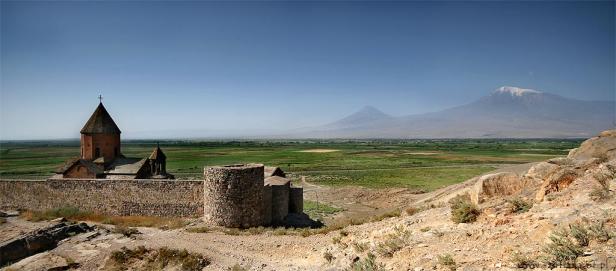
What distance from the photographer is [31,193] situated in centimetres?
2011

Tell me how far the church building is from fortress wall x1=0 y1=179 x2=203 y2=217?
221cm

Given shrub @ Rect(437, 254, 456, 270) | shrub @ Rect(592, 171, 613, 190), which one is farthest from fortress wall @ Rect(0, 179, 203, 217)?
shrub @ Rect(592, 171, 613, 190)

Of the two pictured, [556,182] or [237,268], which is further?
[237,268]

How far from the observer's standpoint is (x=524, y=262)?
510cm

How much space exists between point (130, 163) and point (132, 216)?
5.92 meters

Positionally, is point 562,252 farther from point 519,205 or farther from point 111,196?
point 111,196

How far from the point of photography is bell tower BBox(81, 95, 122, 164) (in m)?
23.5

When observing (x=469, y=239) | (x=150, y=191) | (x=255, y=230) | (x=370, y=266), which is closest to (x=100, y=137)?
(x=150, y=191)

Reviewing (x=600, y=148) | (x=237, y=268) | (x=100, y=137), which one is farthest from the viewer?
(x=100, y=137)

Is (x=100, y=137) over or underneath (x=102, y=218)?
over

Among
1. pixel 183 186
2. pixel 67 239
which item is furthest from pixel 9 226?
pixel 183 186

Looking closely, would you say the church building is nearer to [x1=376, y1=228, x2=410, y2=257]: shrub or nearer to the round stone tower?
the round stone tower

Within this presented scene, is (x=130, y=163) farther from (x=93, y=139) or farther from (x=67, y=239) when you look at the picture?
(x=67, y=239)

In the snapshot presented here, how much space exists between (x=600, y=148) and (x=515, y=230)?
19.1ft
